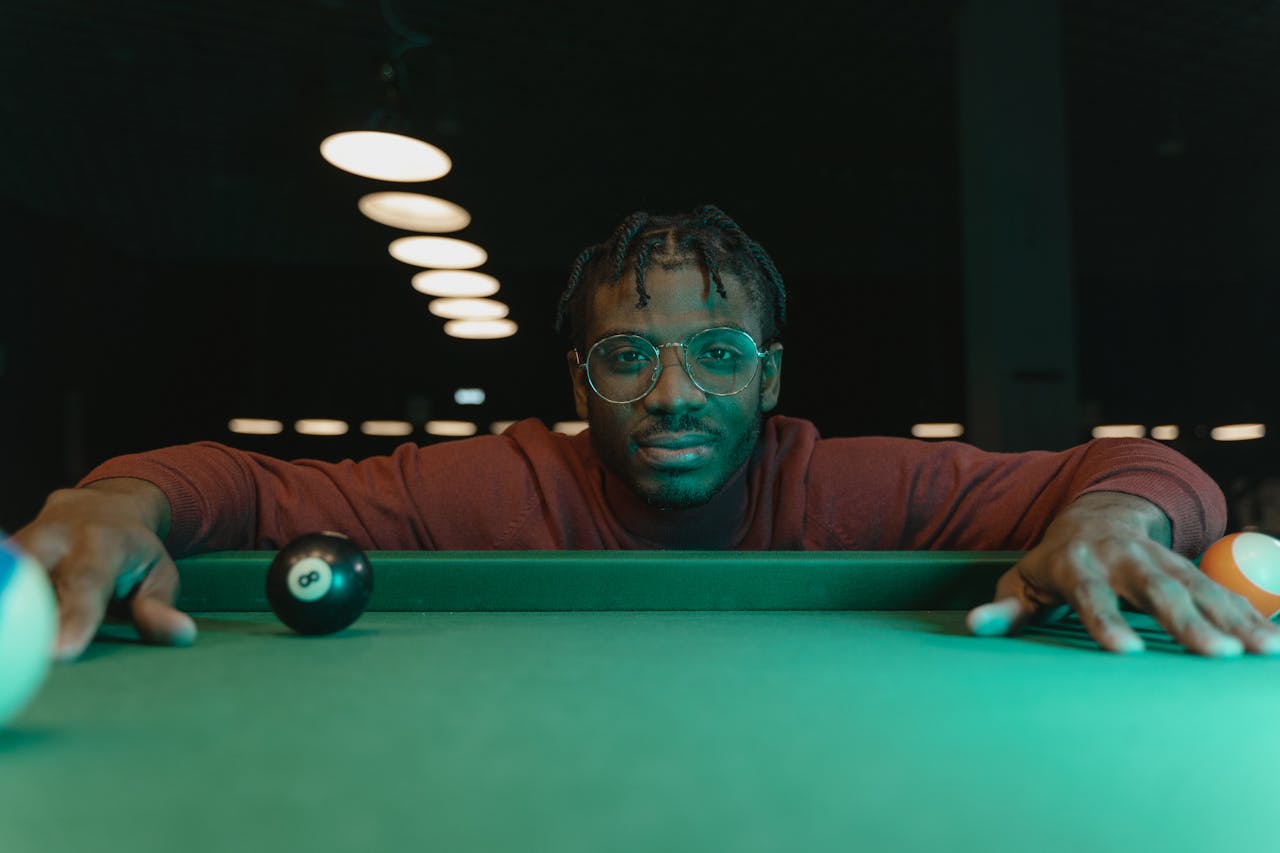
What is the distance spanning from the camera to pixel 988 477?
7.00ft

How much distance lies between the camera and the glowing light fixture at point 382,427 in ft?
27.0

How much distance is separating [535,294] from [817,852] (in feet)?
26.3

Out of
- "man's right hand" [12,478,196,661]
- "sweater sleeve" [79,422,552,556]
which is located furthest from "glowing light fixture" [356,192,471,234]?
"man's right hand" [12,478,196,661]

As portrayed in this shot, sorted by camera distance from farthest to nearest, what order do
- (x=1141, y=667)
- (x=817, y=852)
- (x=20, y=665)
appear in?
1. (x=1141, y=667)
2. (x=20, y=665)
3. (x=817, y=852)

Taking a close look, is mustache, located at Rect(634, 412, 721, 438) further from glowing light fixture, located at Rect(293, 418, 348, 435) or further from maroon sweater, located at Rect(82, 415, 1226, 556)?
glowing light fixture, located at Rect(293, 418, 348, 435)

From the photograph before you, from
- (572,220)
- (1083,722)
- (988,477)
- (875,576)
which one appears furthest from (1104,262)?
(1083,722)

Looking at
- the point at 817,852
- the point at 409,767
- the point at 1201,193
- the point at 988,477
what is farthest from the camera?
the point at 1201,193

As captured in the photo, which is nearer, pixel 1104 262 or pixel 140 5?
pixel 140 5

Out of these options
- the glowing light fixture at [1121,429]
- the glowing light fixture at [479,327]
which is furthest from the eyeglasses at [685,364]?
the glowing light fixture at [1121,429]

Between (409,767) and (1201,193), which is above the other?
(1201,193)

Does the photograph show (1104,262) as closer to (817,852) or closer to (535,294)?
(535,294)

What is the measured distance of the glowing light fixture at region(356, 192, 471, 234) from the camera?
3785mm

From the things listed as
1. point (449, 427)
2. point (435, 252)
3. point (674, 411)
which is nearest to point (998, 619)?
point (674, 411)

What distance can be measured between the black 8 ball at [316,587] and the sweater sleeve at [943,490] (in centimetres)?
118
